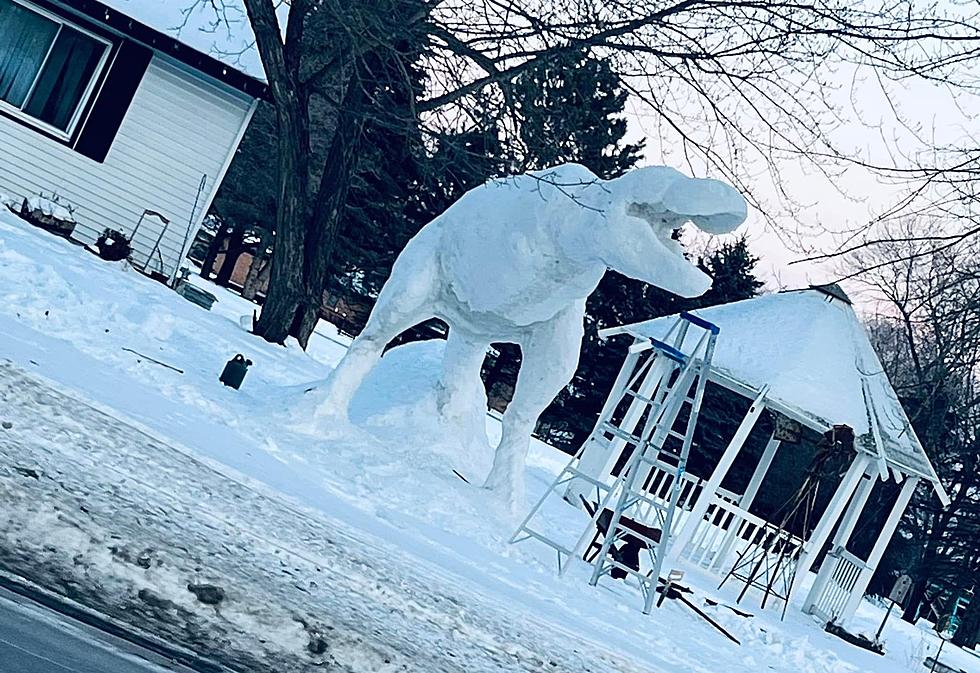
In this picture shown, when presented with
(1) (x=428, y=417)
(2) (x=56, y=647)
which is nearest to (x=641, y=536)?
(1) (x=428, y=417)

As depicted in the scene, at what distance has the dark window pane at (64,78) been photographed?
57.9 feet

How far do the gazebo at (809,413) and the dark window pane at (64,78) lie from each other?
8499 mm

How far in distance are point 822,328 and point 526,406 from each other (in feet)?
25.6

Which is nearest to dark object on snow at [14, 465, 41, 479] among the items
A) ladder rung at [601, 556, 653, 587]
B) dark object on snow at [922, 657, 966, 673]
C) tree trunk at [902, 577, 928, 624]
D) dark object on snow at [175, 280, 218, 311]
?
ladder rung at [601, 556, 653, 587]

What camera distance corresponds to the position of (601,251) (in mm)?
8727

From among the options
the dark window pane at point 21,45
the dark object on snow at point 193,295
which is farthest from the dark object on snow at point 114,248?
the dark window pane at point 21,45

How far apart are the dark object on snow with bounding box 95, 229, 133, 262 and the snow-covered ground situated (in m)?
2.49

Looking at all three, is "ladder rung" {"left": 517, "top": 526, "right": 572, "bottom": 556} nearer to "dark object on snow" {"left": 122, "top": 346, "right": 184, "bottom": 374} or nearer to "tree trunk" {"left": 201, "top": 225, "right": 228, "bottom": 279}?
"dark object on snow" {"left": 122, "top": 346, "right": 184, "bottom": 374}

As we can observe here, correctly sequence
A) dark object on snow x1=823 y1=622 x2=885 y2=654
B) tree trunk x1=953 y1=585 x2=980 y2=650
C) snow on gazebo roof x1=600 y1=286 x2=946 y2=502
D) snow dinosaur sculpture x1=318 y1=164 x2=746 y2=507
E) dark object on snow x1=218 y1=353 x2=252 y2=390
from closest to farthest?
snow dinosaur sculpture x1=318 y1=164 x2=746 y2=507, dark object on snow x1=218 y1=353 x2=252 y2=390, snow on gazebo roof x1=600 y1=286 x2=946 y2=502, dark object on snow x1=823 y1=622 x2=885 y2=654, tree trunk x1=953 y1=585 x2=980 y2=650

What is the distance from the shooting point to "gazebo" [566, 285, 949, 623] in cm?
1541

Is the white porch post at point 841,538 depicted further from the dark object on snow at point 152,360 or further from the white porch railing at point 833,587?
the dark object on snow at point 152,360

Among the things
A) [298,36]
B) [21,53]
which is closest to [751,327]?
[298,36]

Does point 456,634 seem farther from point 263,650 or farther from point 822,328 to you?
point 822,328

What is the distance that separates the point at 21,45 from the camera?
17656mm
